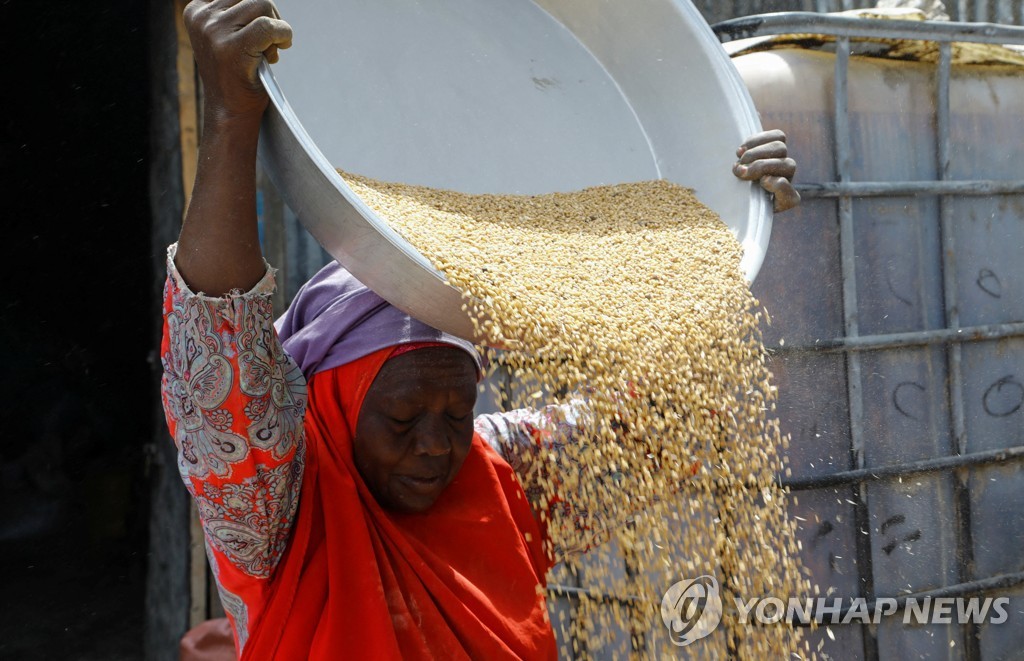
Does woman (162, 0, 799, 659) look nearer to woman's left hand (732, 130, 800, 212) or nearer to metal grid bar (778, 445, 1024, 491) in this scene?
woman's left hand (732, 130, 800, 212)

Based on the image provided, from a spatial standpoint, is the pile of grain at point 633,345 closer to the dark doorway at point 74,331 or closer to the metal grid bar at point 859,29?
the metal grid bar at point 859,29

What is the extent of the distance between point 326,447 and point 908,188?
2.31m

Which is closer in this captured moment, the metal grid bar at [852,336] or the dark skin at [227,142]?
the dark skin at [227,142]

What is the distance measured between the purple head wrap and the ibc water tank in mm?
1629

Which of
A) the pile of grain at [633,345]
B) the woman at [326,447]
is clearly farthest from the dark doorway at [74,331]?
the pile of grain at [633,345]

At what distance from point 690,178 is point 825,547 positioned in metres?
1.55

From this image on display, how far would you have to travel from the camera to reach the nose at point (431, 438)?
1.65m

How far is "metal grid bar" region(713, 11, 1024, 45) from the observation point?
9.72 ft

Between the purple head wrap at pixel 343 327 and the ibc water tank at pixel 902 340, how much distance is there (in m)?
1.63

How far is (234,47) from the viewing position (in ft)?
3.86

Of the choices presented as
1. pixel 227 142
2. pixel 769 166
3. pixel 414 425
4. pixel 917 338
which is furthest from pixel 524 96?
pixel 917 338

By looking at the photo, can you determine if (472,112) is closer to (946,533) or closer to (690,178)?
(690,178)

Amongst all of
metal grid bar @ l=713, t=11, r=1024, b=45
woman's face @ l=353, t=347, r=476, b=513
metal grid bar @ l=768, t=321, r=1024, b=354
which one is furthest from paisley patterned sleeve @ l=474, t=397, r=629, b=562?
metal grid bar @ l=713, t=11, r=1024, b=45

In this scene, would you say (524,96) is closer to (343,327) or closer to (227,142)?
(343,327)
